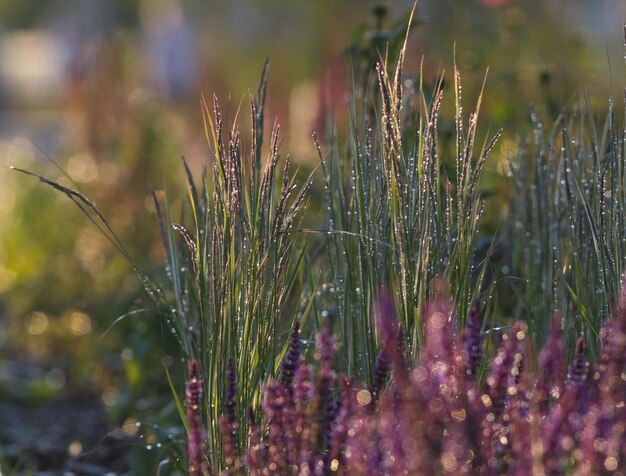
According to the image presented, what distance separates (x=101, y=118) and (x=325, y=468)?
5.28 meters

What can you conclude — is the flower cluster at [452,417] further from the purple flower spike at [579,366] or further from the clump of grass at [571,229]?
the clump of grass at [571,229]

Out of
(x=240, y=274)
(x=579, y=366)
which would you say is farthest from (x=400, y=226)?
(x=579, y=366)

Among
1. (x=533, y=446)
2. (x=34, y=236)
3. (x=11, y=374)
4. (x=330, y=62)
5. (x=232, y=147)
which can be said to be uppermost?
(x=232, y=147)

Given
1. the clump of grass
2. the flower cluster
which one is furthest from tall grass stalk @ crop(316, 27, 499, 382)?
the clump of grass

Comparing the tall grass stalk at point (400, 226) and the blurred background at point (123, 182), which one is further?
the blurred background at point (123, 182)

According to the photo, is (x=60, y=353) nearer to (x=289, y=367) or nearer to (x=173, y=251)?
(x=173, y=251)

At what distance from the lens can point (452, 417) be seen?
1677 millimetres

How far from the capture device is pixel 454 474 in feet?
4.84

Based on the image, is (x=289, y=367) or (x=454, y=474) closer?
(x=454, y=474)

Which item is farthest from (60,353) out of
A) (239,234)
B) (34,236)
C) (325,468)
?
(325,468)

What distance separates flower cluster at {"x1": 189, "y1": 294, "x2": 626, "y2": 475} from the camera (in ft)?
5.00

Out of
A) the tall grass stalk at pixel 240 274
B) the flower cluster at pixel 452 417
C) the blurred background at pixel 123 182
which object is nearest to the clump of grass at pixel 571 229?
the blurred background at pixel 123 182

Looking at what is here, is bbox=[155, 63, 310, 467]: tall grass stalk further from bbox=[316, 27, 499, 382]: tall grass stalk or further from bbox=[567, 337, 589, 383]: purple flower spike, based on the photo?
bbox=[567, 337, 589, 383]: purple flower spike

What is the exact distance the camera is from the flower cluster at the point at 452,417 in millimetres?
1523
